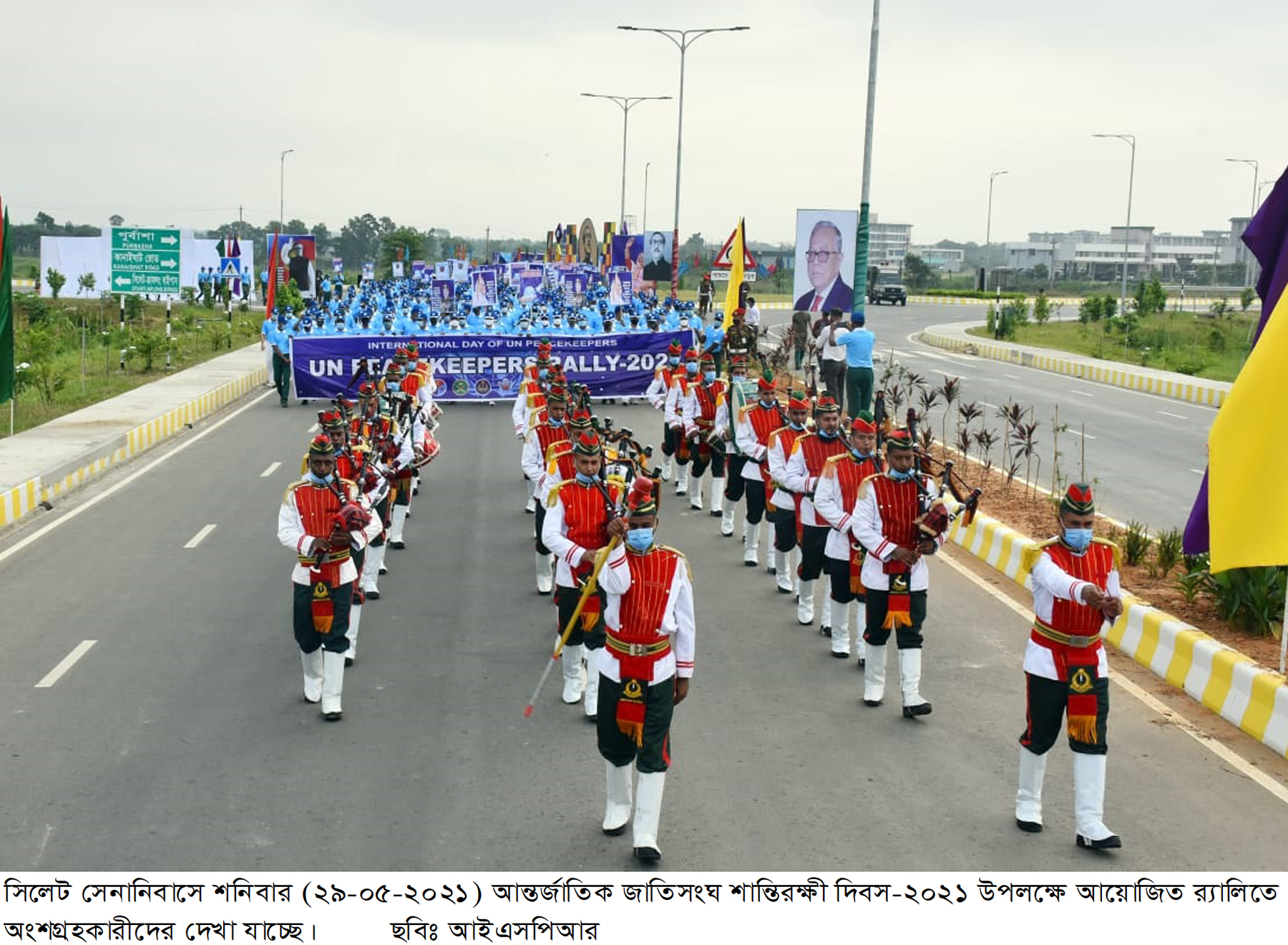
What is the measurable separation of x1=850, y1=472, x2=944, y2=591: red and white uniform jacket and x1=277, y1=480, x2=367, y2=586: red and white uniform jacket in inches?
136

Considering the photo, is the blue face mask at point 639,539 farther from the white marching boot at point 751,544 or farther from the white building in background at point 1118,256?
the white building in background at point 1118,256

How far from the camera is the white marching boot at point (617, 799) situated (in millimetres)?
7695

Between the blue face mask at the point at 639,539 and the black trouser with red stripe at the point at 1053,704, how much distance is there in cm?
231

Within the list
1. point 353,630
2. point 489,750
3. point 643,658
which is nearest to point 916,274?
point 353,630

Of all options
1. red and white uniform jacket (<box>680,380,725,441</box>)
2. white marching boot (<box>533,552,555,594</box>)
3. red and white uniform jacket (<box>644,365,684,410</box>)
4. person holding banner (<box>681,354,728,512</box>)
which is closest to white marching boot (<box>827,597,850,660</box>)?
white marching boot (<box>533,552,555,594</box>)

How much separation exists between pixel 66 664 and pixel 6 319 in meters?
10.5

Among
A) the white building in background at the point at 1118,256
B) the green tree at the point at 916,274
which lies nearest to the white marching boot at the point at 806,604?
the green tree at the point at 916,274

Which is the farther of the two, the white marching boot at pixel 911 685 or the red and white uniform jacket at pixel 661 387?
the red and white uniform jacket at pixel 661 387

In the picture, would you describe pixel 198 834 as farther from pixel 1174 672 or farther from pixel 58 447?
pixel 58 447

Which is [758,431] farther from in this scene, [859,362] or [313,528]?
[859,362]

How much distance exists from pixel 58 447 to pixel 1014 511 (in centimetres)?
1391

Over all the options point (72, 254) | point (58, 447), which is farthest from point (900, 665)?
point (72, 254)

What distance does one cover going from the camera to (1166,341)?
55344mm

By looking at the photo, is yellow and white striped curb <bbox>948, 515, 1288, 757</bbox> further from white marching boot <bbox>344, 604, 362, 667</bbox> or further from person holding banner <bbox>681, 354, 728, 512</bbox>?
person holding banner <bbox>681, 354, 728, 512</bbox>
